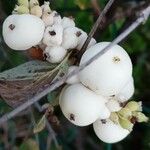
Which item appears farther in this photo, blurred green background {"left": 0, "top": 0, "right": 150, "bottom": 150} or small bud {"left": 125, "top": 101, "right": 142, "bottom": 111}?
blurred green background {"left": 0, "top": 0, "right": 150, "bottom": 150}

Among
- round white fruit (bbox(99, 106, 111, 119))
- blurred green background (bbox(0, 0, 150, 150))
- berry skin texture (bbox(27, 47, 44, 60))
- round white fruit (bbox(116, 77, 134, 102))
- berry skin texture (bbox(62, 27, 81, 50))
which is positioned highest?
berry skin texture (bbox(62, 27, 81, 50))

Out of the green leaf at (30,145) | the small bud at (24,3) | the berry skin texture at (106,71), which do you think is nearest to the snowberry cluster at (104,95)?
the berry skin texture at (106,71)

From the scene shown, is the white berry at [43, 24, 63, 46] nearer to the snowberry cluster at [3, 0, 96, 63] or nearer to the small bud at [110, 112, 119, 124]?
the snowberry cluster at [3, 0, 96, 63]

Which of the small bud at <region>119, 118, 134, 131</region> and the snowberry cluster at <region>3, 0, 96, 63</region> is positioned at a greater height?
the snowberry cluster at <region>3, 0, 96, 63</region>

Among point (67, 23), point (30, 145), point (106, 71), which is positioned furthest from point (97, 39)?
point (106, 71)

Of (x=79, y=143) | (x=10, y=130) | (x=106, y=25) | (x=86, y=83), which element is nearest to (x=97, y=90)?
(x=86, y=83)

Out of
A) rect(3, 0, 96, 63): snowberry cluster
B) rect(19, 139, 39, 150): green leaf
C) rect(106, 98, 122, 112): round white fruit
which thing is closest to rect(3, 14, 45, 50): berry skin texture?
rect(3, 0, 96, 63): snowberry cluster

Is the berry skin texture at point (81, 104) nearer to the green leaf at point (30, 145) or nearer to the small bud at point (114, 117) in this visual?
the small bud at point (114, 117)

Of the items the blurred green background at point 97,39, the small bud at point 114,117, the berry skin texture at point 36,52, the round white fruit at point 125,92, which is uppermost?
the berry skin texture at point 36,52
